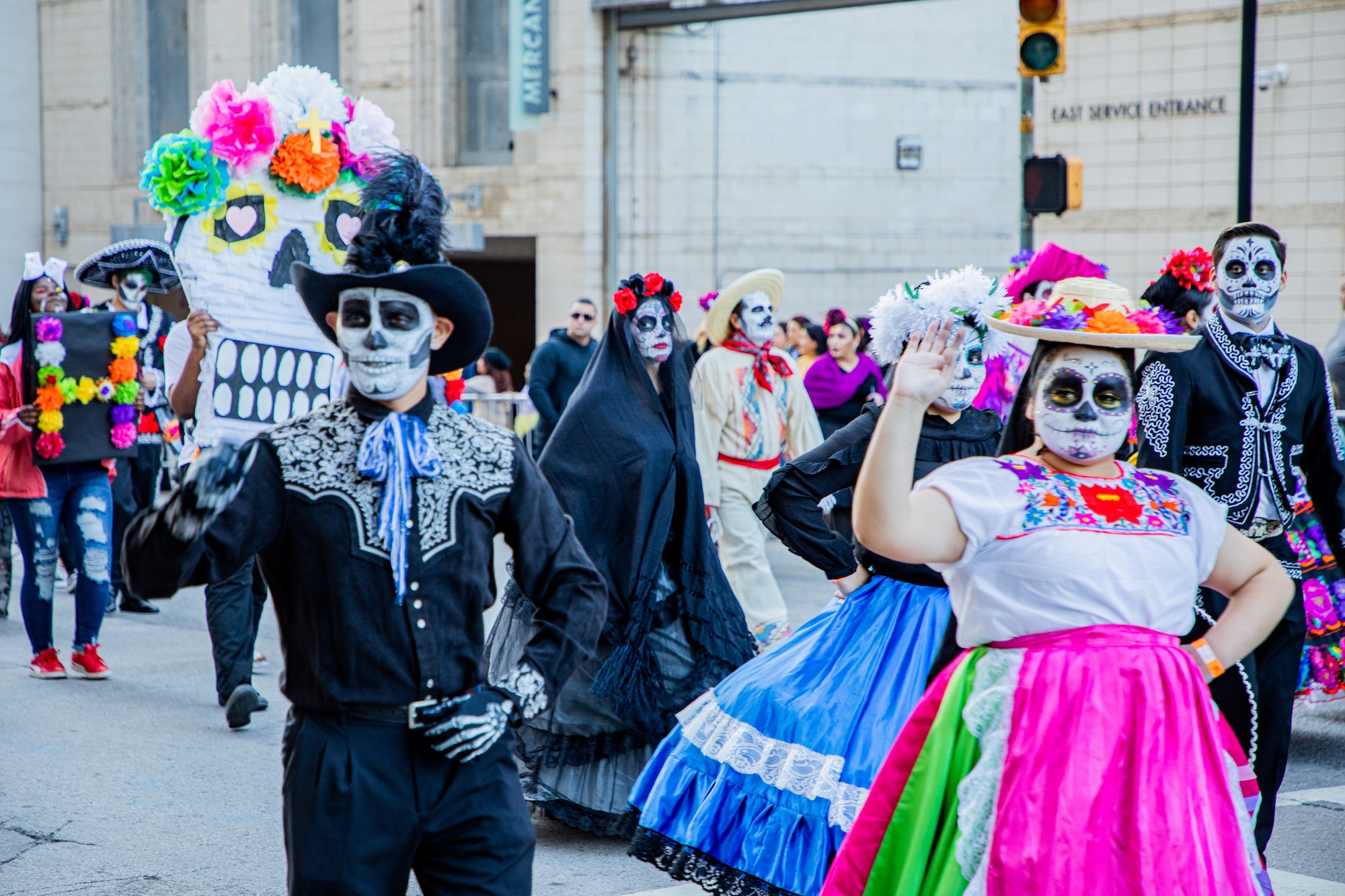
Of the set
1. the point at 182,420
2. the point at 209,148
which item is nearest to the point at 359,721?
the point at 209,148

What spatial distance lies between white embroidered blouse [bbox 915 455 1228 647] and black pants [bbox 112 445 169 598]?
718 cm

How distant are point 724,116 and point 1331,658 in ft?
44.2

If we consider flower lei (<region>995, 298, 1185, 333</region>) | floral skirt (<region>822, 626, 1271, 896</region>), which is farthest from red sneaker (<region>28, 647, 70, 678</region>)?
flower lei (<region>995, 298, 1185, 333</region>)

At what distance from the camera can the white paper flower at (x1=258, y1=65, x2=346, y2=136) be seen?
4520 millimetres

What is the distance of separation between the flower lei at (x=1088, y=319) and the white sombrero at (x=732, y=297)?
207 inches

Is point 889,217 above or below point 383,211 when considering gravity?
above

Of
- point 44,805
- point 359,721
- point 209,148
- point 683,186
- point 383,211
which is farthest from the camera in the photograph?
point 683,186

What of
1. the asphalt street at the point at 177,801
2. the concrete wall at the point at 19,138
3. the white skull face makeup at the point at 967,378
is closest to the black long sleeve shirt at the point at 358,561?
the asphalt street at the point at 177,801

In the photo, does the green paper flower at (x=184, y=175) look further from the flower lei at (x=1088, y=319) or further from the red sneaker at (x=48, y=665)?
the red sneaker at (x=48, y=665)

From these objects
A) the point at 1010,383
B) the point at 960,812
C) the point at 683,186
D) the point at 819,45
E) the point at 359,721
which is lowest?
the point at 960,812

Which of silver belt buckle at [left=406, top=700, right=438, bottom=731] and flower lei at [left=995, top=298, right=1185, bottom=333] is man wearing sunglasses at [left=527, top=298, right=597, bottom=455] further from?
silver belt buckle at [left=406, top=700, right=438, bottom=731]

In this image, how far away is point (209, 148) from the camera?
446cm

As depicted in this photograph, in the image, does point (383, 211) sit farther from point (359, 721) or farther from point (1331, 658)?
point (1331, 658)

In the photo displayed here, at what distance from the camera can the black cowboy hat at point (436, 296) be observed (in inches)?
125
